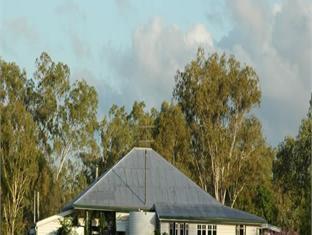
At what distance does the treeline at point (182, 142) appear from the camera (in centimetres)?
5862

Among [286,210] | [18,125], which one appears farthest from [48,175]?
[286,210]

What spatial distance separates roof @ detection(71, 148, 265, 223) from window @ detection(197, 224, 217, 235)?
509 mm

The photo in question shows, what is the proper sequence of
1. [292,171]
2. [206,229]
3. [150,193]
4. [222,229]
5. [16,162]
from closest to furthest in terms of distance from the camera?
1. [206,229]
2. [222,229]
3. [150,193]
4. [16,162]
5. [292,171]

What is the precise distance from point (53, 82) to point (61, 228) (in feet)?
71.2

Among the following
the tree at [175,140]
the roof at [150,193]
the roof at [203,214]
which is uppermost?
the tree at [175,140]

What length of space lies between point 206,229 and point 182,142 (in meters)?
17.7

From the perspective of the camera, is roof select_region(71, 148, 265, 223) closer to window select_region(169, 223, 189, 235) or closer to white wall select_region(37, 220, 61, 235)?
window select_region(169, 223, 189, 235)

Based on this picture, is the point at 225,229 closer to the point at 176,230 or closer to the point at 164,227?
the point at 176,230

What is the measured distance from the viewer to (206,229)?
45.2 metres

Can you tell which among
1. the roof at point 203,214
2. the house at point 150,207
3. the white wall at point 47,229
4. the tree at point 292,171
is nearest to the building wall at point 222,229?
the house at point 150,207

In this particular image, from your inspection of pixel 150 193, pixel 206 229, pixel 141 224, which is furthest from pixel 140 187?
→ pixel 206 229

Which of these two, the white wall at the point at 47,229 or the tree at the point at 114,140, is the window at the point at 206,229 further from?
the tree at the point at 114,140

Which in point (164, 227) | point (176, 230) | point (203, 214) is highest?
point (203, 214)

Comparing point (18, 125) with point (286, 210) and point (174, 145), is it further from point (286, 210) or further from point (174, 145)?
point (286, 210)
